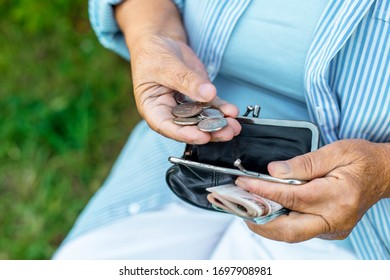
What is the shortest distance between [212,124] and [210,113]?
0.21 feet

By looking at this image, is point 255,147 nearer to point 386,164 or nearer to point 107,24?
point 386,164

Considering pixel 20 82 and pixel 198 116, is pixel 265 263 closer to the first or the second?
pixel 198 116

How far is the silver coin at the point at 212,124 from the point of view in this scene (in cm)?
110

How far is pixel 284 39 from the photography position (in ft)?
4.15

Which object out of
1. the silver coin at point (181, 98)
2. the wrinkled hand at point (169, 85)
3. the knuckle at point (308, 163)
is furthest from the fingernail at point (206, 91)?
the knuckle at point (308, 163)

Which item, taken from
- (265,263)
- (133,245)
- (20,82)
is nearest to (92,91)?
(20,82)

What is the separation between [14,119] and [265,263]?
143 centimetres

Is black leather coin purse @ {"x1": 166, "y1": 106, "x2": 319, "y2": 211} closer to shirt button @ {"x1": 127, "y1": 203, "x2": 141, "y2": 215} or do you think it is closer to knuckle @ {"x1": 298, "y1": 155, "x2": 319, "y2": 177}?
knuckle @ {"x1": 298, "y1": 155, "x2": 319, "y2": 177}

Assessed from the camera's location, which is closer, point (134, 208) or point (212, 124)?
point (212, 124)

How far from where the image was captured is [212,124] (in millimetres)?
1109

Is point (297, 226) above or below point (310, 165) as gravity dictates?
below

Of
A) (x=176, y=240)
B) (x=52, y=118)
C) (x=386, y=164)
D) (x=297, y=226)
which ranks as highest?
(x=386, y=164)

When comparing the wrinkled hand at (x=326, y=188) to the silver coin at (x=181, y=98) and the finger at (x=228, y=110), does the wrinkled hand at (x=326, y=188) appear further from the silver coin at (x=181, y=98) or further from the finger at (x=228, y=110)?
the silver coin at (x=181, y=98)

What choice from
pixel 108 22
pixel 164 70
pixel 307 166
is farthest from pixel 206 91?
pixel 108 22
